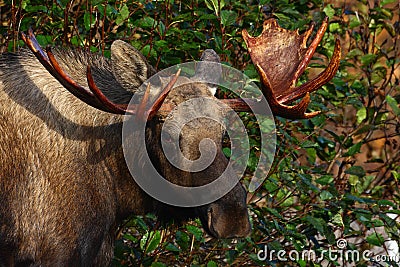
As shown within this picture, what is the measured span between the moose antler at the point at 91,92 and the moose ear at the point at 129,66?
0.19m

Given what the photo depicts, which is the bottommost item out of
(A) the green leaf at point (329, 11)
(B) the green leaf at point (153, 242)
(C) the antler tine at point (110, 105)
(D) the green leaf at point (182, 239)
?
(D) the green leaf at point (182, 239)

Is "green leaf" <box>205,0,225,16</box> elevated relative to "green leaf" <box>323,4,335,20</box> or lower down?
elevated

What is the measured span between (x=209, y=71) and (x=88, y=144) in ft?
2.15

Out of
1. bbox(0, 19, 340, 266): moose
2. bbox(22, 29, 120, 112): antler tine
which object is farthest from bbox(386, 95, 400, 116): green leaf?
bbox(22, 29, 120, 112): antler tine

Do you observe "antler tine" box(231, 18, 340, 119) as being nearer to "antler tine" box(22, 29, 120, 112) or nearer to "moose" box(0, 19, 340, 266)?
"moose" box(0, 19, 340, 266)

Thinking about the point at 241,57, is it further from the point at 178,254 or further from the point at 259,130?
the point at 178,254

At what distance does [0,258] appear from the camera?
361cm

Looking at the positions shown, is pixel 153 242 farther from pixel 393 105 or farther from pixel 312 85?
pixel 393 105

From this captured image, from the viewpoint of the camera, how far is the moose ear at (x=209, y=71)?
382 cm

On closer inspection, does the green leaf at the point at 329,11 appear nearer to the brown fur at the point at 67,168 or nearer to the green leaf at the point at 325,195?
the green leaf at the point at 325,195

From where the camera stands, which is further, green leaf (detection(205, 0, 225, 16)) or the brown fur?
green leaf (detection(205, 0, 225, 16))

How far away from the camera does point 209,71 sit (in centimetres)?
387

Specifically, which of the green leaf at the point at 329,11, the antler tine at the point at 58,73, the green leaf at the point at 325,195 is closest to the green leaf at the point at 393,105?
the green leaf at the point at 329,11

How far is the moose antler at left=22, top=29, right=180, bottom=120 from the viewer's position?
3358 millimetres
